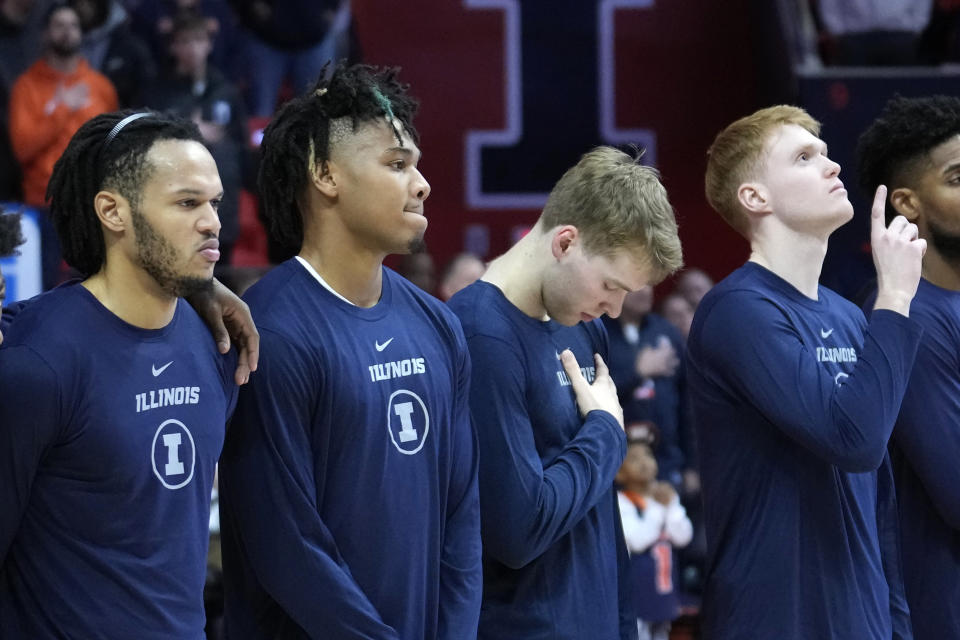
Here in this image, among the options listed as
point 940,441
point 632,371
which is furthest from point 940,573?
point 632,371

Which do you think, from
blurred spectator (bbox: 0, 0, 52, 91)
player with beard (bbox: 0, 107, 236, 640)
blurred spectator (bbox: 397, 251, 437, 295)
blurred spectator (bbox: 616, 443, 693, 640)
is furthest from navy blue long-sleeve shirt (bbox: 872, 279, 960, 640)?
blurred spectator (bbox: 0, 0, 52, 91)

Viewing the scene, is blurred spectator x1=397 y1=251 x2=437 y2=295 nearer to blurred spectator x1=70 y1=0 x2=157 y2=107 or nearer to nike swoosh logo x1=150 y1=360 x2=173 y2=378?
blurred spectator x1=70 y1=0 x2=157 y2=107

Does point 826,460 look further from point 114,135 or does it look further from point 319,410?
point 114,135

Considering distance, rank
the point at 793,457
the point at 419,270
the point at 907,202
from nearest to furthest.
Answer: the point at 793,457, the point at 907,202, the point at 419,270

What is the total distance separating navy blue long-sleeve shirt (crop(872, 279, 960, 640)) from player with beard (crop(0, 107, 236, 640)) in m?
1.88

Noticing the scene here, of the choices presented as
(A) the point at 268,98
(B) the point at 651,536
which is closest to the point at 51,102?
(A) the point at 268,98

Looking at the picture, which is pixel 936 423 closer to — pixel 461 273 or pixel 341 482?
pixel 341 482

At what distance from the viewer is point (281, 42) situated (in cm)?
935

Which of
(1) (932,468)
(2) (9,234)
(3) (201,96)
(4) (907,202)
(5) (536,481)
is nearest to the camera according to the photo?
(2) (9,234)

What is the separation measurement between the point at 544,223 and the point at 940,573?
147 centimetres

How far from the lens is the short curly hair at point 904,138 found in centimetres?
412

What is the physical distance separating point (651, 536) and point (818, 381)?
389 centimetres

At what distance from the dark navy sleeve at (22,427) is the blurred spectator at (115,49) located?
20.1 feet

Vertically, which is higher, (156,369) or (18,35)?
(18,35)
